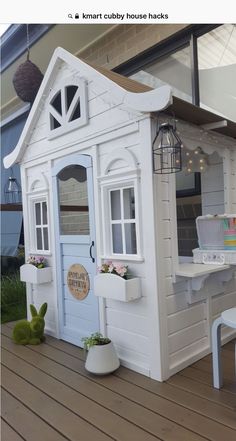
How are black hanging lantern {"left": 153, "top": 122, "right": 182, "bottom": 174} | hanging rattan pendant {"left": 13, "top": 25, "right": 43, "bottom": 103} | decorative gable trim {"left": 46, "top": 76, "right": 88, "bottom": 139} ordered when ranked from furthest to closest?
hanging rattan pendant {"left": 13, "top": 25, "right": 43, "bottom": 103} → decorative gable trim {"left": 46, "top": 76, "right": 88, "bottom": 139} → black hanging lantern {"left": 153, "top": 122, "right": 182, "bottom": 174}

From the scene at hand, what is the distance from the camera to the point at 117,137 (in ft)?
6.61

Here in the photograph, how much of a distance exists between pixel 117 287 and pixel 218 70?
1.89 meters

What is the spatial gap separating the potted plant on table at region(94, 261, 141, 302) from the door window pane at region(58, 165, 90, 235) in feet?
1.36

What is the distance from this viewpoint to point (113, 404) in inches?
63.2

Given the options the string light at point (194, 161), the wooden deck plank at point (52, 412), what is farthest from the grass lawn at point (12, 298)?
the string light at point (194, 161)

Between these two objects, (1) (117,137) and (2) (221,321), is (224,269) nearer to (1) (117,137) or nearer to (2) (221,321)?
(2) (221,321)

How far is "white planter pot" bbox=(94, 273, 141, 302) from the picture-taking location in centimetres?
184

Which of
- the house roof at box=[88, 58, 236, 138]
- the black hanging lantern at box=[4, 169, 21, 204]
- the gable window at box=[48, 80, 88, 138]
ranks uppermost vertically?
the gable window at box=[48, 80, 88, 138]

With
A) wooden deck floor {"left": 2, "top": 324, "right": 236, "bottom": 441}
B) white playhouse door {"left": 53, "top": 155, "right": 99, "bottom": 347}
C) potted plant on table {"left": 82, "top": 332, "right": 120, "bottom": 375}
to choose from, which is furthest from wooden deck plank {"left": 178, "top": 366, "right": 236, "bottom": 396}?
white playhouse door {"left": 53, "top": 155, "right": 99, "bottom": 347}

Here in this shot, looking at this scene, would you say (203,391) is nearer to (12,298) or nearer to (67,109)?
(67,109)

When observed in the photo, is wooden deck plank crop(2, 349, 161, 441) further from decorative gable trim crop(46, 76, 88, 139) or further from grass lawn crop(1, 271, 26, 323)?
decorative gable trim crop(46, 76, 88, 139)

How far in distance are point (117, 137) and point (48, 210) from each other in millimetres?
927

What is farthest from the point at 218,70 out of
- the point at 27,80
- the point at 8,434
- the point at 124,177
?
the point at 8,434
